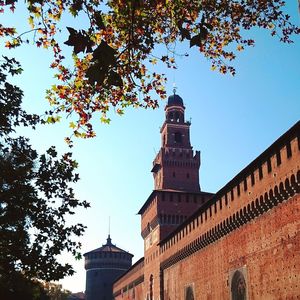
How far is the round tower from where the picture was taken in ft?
181

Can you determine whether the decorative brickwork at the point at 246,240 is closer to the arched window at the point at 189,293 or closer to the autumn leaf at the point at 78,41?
the arched window at the point at 189,293

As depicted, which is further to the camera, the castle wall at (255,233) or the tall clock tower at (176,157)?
the tall clock tower at (176,157)

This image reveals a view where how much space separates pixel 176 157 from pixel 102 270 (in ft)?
77.9

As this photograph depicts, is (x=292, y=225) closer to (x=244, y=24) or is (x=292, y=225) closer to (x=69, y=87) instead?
(x=244, y=24)

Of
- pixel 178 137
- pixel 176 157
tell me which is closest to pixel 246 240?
pixel 176 157

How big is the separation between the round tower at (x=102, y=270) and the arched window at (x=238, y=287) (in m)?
40.5

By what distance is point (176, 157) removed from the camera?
3947 cm

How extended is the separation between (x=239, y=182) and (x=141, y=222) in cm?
2176

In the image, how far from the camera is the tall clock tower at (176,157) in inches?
1526

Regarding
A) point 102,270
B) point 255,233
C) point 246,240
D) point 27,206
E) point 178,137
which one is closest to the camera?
point 27,206

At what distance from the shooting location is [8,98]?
9.13 metres

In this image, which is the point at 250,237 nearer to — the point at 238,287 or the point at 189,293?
the point at 238,287

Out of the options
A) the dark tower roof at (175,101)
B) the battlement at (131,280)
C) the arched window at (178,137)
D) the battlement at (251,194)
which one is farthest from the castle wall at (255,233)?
the dark tower roof at (175,101)

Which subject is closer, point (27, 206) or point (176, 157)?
point (27, 206)
